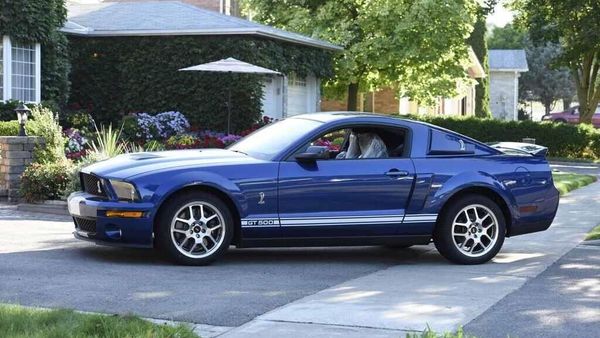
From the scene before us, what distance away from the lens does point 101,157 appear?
45.8 ft

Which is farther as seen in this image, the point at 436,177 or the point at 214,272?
the point at 436,177

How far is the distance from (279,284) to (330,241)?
1270 millimetres

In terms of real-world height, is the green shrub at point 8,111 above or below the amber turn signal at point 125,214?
above

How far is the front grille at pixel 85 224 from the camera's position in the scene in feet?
29.7

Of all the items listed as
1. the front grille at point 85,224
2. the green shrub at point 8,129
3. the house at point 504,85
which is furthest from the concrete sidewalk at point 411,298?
the house at point 504,85

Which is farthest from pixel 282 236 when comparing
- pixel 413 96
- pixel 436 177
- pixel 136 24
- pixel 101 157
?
pixel 413 96

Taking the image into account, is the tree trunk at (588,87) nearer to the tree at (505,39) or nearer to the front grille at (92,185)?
the front grille at (92,185)

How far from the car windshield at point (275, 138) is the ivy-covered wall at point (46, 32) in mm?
13154

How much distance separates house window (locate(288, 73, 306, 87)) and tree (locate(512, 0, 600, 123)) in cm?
1209

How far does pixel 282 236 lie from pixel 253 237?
0.29 meters

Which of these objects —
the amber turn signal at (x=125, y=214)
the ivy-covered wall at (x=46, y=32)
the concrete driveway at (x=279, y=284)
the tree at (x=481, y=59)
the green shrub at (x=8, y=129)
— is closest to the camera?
the concrete driveway at (x=279, y=284)

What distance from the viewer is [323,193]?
30.5ft

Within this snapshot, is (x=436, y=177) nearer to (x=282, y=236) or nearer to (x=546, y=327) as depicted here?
(x=282, y=236)

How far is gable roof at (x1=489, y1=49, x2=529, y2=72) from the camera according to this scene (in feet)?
222
